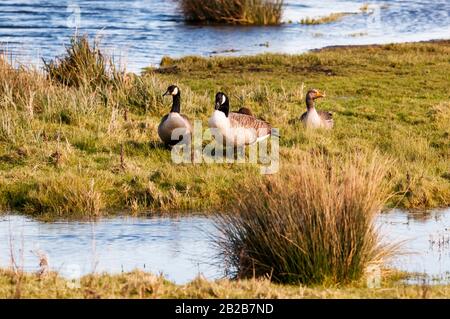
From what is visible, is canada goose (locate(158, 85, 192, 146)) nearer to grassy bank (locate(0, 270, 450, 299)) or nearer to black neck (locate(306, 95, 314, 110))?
black neck (locate(306, 95, 314, 110))

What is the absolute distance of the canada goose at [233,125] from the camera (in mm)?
14742

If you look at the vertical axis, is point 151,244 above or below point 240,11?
below

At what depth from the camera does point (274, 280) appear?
9438 millimetres

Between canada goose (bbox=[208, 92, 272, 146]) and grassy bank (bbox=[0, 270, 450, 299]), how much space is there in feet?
20.0

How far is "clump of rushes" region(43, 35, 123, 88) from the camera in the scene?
743 inches

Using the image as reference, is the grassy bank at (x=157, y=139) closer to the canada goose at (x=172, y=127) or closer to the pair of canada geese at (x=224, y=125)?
the canada goose at (x=172, y=127)

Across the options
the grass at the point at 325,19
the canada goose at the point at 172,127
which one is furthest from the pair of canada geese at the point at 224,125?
the grass at the point at 325,19

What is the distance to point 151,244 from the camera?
11406mm

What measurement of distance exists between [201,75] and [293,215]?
1508 cm

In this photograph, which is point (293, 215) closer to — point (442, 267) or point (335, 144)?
point (442, 267)

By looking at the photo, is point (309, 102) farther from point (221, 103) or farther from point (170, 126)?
point (170, 126)

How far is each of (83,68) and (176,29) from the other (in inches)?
787

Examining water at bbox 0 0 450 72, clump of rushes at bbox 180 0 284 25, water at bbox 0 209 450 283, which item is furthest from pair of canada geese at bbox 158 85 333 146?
clump of rushes at bbox 180 0 284 25

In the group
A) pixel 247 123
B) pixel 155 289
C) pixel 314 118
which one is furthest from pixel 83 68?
pixel 155 289
